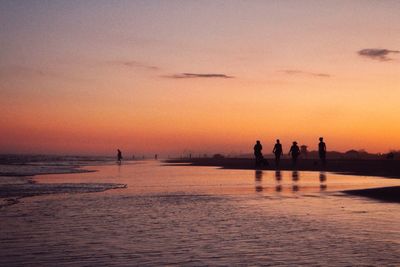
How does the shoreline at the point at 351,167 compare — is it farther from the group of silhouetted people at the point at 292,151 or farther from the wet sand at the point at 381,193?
the wet sand at the point at 381,193

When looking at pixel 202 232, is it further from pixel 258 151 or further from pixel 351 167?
pixel 351 167

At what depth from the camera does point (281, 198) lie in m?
16.4

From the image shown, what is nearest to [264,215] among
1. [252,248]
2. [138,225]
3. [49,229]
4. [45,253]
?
[138,225]

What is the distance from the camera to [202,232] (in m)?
9.88

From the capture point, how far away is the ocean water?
7504 millimetres

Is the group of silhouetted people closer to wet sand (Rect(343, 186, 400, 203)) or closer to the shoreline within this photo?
the shoreline

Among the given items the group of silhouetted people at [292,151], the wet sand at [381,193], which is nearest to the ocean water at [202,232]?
the wet sand at [381,193]

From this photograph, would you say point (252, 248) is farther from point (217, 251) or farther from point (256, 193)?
point (256, 193)

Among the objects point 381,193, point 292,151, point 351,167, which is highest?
point 292,151

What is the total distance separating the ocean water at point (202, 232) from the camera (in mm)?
7504

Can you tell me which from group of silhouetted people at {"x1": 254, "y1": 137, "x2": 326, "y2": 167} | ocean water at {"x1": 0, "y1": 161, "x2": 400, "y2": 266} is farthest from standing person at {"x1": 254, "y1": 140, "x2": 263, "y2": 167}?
ocean water at {"x1": 0, "y1": 161, "x2": 400, "y2": 266}

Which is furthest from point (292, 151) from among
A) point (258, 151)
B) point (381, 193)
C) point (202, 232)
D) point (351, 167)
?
point (202, 232)

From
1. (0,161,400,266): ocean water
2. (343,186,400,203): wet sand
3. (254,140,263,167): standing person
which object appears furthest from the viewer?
(254,140,263,167): standing person

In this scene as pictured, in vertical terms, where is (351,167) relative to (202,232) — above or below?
Result: above
